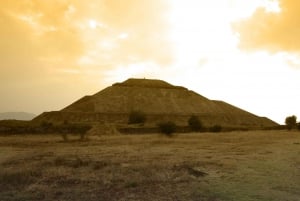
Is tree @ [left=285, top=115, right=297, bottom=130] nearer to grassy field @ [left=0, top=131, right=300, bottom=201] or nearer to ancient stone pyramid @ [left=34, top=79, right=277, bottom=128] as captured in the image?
ancient stone pyramid @ [left=34, top=79, right=277, bottom=128]

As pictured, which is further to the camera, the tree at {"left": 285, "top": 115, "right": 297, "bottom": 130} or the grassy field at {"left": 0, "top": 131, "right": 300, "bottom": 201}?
the tree at {"left": 285, "top": 115, "right": 297, "bottom": 130}

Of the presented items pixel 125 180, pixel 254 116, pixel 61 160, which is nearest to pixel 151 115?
pixel 254 116

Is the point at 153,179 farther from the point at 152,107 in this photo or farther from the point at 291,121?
the point at 152,107

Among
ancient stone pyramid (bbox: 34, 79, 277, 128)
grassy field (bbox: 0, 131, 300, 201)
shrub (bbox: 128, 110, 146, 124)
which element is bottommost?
grassy field (bbox: 0, 131, 300, 201)

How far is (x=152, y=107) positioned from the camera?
5595 inches

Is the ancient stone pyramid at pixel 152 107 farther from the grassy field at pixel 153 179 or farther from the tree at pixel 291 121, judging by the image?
the grassy field at pixel 153 179

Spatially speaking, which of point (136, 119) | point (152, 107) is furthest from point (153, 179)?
point (152, 107)

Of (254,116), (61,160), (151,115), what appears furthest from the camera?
(254,116)

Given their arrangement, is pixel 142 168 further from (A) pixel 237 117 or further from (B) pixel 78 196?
(A) pixel 237 117

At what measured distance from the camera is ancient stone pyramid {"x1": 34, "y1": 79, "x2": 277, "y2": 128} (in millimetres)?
128000

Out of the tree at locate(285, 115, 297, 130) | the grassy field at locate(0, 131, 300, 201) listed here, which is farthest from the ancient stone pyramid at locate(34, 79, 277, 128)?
the grassy field at locate(0, 131, 300, 201)

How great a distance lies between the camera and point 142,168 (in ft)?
84.2

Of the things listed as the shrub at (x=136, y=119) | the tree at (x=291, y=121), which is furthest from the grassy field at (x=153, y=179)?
the tree at (x=291, y=121)

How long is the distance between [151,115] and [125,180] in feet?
359
